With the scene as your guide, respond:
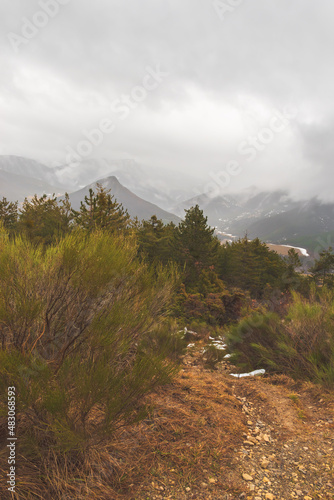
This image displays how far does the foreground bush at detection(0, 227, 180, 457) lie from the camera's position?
1.82m

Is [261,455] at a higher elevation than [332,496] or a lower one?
lower

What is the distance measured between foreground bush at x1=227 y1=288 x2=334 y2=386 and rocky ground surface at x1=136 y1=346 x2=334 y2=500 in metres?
0.49

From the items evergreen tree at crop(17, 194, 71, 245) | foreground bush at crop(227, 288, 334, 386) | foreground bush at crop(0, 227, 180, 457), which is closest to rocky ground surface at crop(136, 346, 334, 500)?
foreground bush at crop(227, 288, 334, 386)

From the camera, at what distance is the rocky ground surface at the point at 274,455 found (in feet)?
6.78

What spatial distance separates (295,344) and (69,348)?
4.34 metres

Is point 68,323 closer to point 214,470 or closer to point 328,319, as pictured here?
point 214,470

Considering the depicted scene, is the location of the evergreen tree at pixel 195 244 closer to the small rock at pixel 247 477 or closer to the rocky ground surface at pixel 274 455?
the rocky ground surface at pixel 274 455

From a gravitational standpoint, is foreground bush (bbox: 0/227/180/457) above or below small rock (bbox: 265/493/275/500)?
above

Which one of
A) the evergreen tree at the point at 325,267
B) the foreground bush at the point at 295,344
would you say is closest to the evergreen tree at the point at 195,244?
the foreground bush at the point at 295,344

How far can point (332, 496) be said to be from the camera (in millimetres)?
2023

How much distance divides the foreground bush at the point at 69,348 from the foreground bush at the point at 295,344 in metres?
3.24

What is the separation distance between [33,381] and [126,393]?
71 cm

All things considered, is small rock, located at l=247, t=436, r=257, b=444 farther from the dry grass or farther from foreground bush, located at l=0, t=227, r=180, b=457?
foreground bush, located at l=0, t=227, r=180, b=457

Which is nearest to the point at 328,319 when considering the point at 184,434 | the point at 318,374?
the point at 318,374
